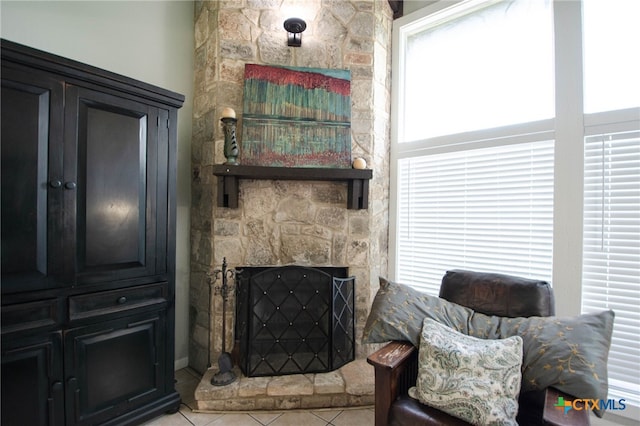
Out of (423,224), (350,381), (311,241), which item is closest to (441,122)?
(423,224)

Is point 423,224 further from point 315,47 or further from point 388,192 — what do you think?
point 315,47

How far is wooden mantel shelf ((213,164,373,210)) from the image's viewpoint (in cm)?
197

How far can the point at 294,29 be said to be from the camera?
2.09 metres

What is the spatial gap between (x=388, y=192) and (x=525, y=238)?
1086 millimetres

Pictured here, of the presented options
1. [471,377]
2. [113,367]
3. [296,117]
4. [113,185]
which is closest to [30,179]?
[113,185]

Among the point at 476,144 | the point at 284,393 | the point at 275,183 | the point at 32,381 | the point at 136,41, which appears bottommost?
the point at 284,393

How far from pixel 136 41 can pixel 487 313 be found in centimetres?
307

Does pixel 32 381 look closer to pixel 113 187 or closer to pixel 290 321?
pixel 113 187

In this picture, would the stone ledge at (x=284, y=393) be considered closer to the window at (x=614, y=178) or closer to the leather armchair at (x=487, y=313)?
the leather armchair at (x=487, y=313)

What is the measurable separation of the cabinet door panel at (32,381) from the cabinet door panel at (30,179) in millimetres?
268

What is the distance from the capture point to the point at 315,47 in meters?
2.24

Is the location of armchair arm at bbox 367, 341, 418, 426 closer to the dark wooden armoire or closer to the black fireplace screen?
the black fireplace screen

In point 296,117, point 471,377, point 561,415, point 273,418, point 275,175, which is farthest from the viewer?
point 296,117

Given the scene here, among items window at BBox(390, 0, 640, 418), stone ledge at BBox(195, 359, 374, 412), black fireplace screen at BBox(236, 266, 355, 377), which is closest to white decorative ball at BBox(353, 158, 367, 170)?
window at BBox(390, 0, 640, 418)
